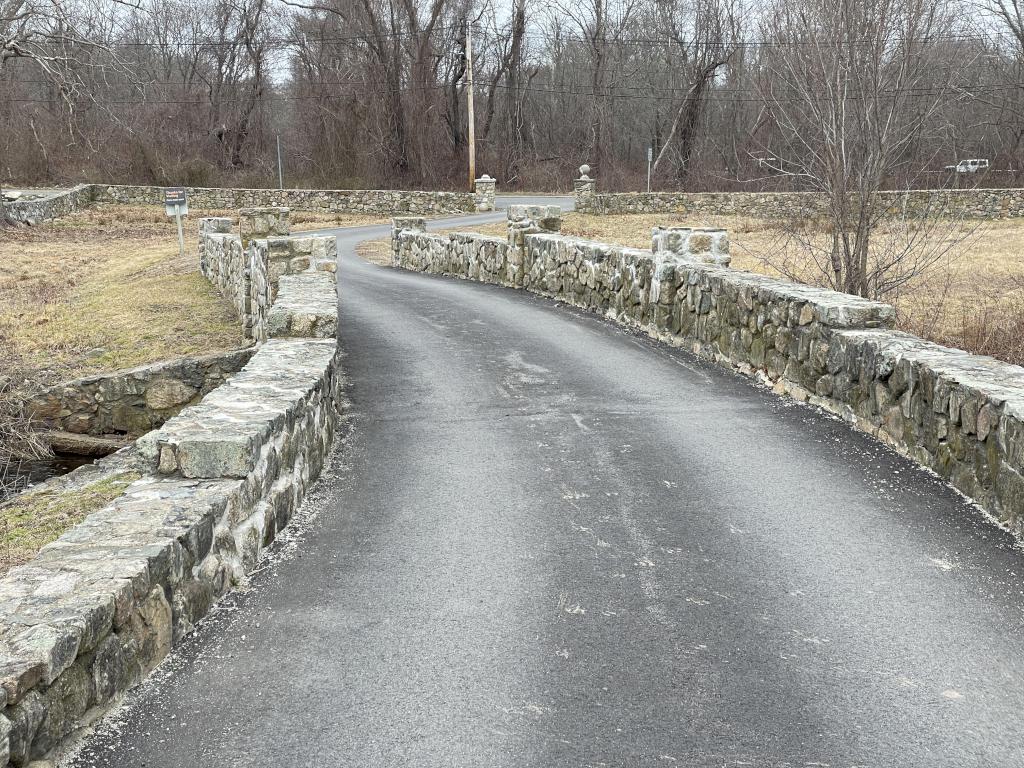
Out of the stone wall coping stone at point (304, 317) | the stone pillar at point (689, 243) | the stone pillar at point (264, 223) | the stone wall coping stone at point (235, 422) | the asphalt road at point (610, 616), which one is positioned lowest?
the asphalt road at point (610, 616)

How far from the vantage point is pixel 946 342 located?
35.8 feet

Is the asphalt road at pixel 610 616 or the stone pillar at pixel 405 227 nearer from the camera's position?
→ the asphalt road at pixel 610 616

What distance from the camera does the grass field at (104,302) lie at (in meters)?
14.1

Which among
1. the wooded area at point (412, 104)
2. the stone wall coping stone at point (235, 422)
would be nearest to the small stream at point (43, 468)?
the stone wall coping stone at point (235, 422)

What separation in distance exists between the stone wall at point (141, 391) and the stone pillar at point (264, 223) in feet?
6.40

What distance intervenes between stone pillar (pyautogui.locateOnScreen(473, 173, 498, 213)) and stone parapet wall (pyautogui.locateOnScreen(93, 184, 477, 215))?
18 cm

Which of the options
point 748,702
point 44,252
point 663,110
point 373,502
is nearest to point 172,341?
point 373,502

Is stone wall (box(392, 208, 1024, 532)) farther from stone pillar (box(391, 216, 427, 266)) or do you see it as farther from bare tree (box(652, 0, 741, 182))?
bare tree (box(652, 0, 741, 182))

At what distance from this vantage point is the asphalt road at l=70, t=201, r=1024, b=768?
354 centimetres

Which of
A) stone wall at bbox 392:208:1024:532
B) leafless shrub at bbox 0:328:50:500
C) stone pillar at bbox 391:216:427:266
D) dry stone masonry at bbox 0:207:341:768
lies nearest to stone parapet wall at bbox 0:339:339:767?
dry stone masonry at bbox 0:207:341:768

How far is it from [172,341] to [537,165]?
3689 cm

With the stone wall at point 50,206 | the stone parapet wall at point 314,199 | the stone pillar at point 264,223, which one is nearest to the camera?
the stone pillar at point 264,223

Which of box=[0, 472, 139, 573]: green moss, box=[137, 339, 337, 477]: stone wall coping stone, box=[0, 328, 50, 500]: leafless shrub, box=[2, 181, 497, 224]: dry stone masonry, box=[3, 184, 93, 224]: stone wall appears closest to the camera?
box=[137, 339, 337, 477]: stone wall coping stone

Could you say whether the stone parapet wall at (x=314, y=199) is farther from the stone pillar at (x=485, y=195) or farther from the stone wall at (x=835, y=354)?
the stone wall at (x=835, y=354)
